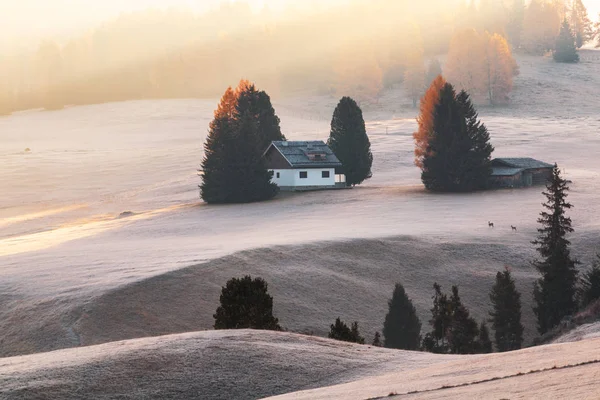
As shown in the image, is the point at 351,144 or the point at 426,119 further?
the point at 351,144

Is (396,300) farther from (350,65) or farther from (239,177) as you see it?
(350,65)

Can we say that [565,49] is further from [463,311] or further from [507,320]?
[463,311]

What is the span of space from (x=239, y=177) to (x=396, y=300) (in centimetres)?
3632

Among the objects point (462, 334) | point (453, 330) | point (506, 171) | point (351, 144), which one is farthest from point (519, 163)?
point (462, 334)

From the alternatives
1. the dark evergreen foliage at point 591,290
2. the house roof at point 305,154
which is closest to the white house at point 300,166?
the house roof at point 305,154

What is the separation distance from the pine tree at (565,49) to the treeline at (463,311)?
404 feet

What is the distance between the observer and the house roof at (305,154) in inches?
3125

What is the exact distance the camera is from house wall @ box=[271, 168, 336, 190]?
7988 cm

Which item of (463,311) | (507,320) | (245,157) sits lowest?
(507,320)

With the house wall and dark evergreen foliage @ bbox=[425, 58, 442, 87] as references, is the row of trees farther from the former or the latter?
dark evergreen foliage @ bbox=[425, 58, 442, 87]

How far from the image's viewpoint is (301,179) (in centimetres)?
8006

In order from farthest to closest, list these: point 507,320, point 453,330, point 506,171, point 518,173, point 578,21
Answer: point 578,21 → point 506,171 → point 518,173 → point 507,320 → point 453,330

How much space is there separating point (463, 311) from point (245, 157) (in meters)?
38.7

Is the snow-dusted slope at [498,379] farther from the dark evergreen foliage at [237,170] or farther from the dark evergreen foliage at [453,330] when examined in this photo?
the dark evergreen foliage at [237,170]
